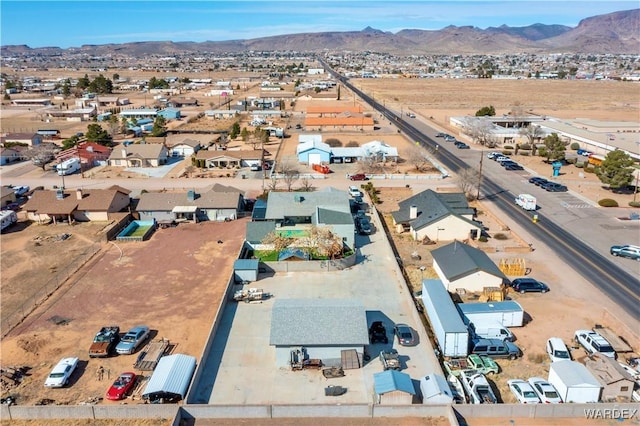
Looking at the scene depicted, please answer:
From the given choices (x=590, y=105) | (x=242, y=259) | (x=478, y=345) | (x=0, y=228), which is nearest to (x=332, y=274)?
(x=242, y=259)

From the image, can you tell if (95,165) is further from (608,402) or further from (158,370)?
(608,402)

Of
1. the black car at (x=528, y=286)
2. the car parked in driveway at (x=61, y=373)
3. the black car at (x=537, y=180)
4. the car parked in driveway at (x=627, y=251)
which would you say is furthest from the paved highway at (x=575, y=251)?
the car parked in driveway at (x=61, y=373)

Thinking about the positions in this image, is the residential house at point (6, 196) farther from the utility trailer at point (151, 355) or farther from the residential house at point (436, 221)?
the residential house at point (436, 221)

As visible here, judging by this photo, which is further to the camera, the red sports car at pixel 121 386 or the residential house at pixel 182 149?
the residential house at pixel 182 149

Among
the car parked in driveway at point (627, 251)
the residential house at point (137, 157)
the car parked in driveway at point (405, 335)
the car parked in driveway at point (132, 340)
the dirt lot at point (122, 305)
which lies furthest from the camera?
the residential house at point (137, 157)

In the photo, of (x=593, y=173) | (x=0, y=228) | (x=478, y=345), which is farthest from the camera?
(x=593, y=173)

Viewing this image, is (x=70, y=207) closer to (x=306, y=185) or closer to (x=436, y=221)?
(x=306, y=185)

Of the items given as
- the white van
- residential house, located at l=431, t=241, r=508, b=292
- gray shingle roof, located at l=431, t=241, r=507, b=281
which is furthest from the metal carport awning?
the white van
